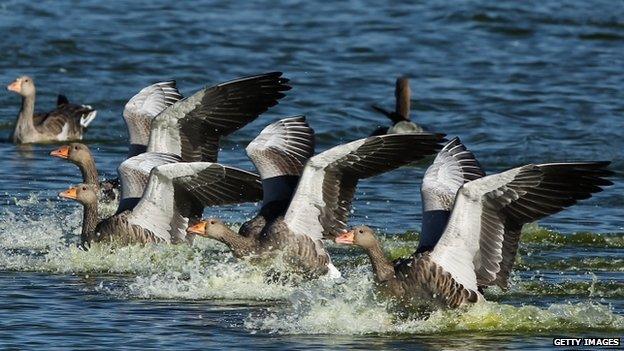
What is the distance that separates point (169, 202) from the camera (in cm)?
1424

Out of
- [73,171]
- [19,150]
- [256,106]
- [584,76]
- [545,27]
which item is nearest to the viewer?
[256,106]

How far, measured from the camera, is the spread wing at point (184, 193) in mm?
13758

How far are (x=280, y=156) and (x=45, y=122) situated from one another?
945cm

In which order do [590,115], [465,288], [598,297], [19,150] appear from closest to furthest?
[465,288] < [598,297] < [19,150] < [590,115]

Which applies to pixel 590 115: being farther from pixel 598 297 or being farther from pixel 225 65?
pixel 598 297

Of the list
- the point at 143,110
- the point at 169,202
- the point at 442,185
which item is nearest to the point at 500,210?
the point at 442,185

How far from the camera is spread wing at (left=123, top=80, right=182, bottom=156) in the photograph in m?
15.9

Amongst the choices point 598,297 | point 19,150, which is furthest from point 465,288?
point 19,150

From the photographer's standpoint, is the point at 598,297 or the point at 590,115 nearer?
the point at 598,297

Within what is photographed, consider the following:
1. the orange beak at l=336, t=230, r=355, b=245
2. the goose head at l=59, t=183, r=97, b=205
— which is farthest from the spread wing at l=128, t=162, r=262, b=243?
the orange beak at l=336, t=230, r=355, b=245

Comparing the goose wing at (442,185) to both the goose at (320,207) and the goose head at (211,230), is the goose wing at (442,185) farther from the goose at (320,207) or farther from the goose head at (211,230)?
the goose head at (211,230)

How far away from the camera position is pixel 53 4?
3522 cm

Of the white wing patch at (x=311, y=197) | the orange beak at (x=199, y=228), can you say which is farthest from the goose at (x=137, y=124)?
the white wing patch at (x=311, y=197)

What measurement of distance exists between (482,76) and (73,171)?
1125cm
